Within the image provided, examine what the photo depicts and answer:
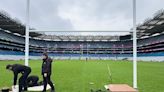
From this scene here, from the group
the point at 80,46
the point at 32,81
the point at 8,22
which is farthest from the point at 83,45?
the point at 32,81

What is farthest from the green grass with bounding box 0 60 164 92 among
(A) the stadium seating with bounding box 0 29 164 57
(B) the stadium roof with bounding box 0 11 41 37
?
(A) the stadium seating with bounding box 0 29 164 57

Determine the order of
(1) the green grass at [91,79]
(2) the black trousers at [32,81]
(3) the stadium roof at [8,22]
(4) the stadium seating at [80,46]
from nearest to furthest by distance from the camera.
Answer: (2) the black trousers at [32,81] < (1) the green grass at [91,79] < (3) the stadium roof at [8,22] < (4) the stadium seating at [80,46]

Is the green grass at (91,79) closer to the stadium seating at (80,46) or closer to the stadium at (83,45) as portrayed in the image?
the stadium at (83,45)

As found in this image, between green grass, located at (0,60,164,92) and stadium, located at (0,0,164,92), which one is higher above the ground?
stadium, located at (0,0,164,92)

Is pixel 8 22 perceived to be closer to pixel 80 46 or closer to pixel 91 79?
pixel 80 46

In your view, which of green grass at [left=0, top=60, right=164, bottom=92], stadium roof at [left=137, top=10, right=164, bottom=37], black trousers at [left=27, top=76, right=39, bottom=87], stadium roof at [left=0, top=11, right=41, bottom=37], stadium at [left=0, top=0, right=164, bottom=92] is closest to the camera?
black trousers at [left=27, top=76, right=39, bottom=87]

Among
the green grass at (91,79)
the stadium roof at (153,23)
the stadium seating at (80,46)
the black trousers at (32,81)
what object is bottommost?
the green grass at (91,79)

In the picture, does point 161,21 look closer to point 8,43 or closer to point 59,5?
point 8,43

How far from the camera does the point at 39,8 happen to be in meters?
10.3

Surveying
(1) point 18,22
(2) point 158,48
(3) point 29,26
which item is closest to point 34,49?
(1) point 18,22

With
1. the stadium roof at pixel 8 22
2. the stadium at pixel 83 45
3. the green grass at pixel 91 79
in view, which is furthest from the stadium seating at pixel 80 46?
the green grass at pixel 91 79

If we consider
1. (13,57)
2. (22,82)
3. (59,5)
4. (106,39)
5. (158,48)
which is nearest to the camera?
(22,82)

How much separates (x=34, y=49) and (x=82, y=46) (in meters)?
28.9

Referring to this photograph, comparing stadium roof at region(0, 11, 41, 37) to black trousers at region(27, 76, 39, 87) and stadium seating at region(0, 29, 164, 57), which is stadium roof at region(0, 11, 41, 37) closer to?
stadium seating at region(0, 29, 164, 57)
